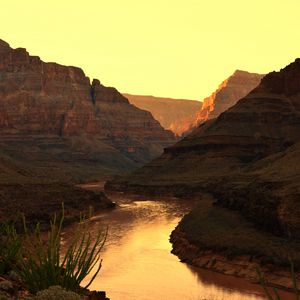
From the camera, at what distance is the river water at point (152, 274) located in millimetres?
32312

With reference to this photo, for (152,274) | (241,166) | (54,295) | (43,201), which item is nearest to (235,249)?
(152,274)

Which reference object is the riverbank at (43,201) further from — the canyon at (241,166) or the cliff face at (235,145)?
the cliff face at (235,145)

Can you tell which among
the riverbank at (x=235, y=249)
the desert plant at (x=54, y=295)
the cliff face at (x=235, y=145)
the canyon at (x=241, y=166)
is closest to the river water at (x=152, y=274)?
the riverbank at (x=235, y=249)

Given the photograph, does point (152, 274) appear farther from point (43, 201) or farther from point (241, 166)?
point (241, 166)

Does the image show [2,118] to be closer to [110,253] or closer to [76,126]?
[76,126]

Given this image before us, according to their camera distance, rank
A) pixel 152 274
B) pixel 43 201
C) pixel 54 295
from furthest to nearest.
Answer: pixel 43 201
pixel 152 274
pixel 54 295

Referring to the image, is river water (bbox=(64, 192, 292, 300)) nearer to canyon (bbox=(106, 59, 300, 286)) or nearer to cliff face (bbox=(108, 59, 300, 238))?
canyon (bbox=(106, 59, 300, 286))

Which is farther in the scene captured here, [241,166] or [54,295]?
[241,166]

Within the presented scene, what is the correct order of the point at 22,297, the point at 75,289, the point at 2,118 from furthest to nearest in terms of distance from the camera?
the point at 2,118
the point at 75,289
the point at 22,297

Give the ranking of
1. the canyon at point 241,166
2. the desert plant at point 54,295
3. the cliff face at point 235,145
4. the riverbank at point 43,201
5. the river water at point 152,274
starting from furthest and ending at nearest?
1. the cliff face at point 235,145
2. the riverbank at point 43,201
3. the canyon at point 241,166
4. the river water at point 152,274
5. the desert plant at point 54,295

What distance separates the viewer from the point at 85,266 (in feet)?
53.1

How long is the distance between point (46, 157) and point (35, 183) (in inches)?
3383

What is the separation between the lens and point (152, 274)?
37.2 meters

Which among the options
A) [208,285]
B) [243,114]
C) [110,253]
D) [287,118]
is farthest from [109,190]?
[208,285]
